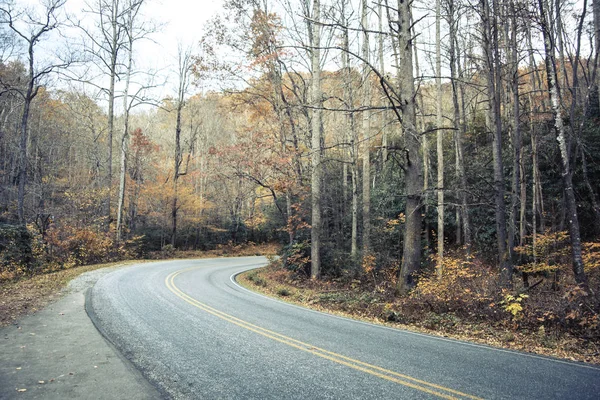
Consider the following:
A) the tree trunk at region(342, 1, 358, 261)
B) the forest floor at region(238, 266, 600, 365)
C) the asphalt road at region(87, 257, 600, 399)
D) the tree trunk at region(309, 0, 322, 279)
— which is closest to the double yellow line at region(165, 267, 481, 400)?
the asphalt road at region(87, 257, 600, 399)

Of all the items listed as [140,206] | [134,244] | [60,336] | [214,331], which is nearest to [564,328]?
[214,331]

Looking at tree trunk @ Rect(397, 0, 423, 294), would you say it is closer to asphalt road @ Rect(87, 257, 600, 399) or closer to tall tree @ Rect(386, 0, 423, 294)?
tall tree @ Rect(386, 0, 423, 294)

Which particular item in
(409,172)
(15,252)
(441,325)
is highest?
(409,172)

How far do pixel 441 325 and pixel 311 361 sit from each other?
149 inches

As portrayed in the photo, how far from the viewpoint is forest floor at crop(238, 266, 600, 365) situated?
18.7 ft

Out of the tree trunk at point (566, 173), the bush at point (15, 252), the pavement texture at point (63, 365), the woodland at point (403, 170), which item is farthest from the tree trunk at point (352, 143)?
the bush at point (15, 252)

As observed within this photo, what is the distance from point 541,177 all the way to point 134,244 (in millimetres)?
26049

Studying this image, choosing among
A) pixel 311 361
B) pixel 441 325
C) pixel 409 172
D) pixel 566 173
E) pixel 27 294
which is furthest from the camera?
pixel 27 294

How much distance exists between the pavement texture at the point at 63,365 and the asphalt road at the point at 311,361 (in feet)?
0.78

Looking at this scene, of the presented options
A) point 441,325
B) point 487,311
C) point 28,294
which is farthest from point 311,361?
point 28,294

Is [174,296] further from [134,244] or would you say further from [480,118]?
[480,118]

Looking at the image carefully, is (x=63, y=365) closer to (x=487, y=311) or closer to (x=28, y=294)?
(x=28, y=294)

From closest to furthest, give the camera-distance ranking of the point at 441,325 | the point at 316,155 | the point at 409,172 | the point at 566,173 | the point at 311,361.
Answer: the point at 311,361 < the point at 441,325 < the point at 566,173 < the point at 409,172 < the point at 316,155

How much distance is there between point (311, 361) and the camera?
16.0 ft
